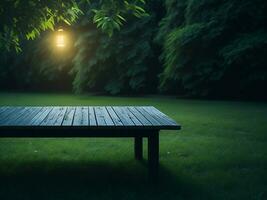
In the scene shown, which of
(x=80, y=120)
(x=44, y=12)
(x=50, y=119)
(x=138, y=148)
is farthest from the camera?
(x=138, y=148)

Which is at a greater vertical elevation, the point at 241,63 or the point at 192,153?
the point at 241,63

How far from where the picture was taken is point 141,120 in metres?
5.01

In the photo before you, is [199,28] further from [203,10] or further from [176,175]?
[176,175]

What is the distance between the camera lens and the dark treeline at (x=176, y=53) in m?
19.5

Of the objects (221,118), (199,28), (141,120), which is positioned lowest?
(221,118)

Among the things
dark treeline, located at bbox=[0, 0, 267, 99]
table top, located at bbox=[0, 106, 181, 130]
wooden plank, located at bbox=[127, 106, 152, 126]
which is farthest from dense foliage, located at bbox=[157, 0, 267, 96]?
table top, located at bbox=[0, 106, 181, 130]

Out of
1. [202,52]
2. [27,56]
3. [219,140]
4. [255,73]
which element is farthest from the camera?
[27,56]

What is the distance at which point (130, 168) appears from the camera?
5.80m

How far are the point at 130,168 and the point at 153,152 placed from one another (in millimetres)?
1023

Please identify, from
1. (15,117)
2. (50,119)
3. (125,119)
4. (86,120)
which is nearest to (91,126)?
(86,120)

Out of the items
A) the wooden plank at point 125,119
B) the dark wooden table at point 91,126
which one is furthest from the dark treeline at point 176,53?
the dark wooden table at point 91,126

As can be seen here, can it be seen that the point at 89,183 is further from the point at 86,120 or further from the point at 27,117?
the point at 27,117

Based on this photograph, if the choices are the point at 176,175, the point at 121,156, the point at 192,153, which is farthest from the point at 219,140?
the point at 176,175

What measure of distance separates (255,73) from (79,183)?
51.8 ft
